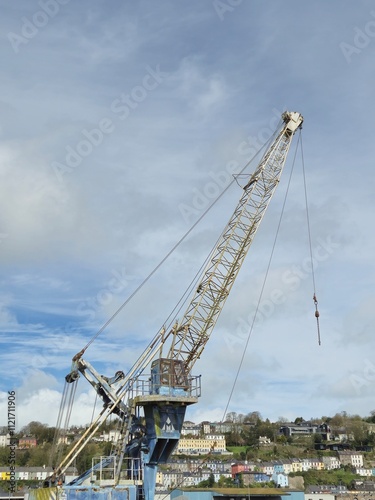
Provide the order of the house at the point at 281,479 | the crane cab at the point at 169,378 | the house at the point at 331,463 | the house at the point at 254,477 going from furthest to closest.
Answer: the house at the point at 331,463
the house at the point at 281,479
the house at the point at 254,477
the crane cab at the point at 169,378

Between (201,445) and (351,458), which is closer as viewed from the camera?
(351,458)

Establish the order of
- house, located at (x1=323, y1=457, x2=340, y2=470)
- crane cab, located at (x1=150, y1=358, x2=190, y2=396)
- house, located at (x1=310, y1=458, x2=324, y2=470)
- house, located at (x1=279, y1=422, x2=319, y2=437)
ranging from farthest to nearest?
house, located at (x1=279, y1=422, x2=319, y2=437), house, located at (x1=323, y1=457, x2=340, y2=470), house, located at (x1=310, y1=458, x2=324, y2=470), crane cab, located at (x1=150, y1=358, x2=190, y2=396)

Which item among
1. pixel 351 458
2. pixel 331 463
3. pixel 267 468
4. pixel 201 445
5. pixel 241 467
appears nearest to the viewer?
pixel 241 467

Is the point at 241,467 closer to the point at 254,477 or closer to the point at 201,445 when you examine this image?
the point at 254,477

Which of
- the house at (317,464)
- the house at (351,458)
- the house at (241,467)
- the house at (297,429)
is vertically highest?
the house at (297,429)

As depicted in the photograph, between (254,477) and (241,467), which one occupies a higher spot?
(241,467)

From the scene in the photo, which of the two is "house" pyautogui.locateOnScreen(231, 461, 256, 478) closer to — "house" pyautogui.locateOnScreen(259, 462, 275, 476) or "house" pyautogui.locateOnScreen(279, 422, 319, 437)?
"house" pyautogui.locateOnScreen(259, 462, 275, 476)

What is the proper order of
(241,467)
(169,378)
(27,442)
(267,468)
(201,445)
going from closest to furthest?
(169,378)
(241,467)
(267,468)
(27,442)
(201,445)

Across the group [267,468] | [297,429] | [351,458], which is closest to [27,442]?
[267,468]

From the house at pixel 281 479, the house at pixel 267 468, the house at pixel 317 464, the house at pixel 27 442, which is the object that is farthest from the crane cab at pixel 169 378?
the house at pixel 27 442

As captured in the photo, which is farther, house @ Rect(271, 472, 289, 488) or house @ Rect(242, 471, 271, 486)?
house @ Rect(271, 472, 289, 488)

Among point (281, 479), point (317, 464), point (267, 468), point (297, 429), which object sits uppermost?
point (297, 429)

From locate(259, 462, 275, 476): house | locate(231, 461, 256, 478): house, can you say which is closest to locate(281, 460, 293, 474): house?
locate(259, 462, 275, 476): house

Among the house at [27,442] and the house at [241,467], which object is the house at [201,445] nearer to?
the house at [241,467]
